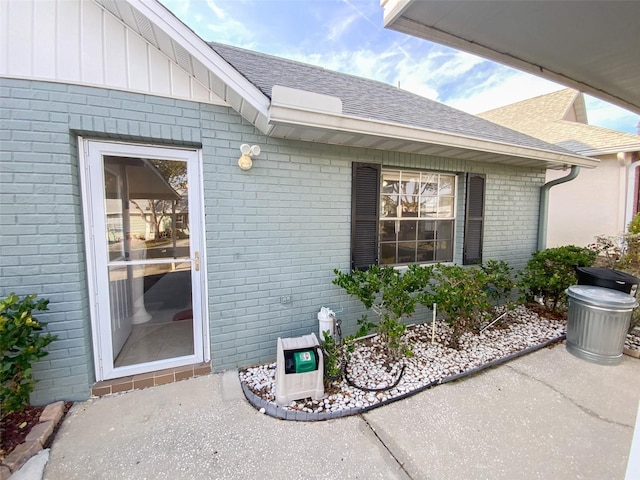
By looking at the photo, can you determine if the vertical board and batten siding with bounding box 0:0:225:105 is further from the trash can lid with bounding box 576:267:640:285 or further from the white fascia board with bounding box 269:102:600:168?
the trash can lid with bounding box 576:267:640:285

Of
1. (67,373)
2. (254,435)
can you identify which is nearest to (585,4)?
(254,435)

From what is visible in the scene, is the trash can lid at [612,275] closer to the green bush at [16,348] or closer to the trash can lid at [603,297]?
the trash can lid at [603,297]

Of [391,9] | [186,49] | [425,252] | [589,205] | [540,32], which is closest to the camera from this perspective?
[391,9]

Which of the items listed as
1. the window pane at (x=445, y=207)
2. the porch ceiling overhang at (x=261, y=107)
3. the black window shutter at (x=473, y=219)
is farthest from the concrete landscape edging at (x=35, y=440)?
the black window shutter at (x=473, y=219)

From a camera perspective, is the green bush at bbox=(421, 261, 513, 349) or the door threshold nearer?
the door threshold

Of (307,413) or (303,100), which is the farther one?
(303,100)

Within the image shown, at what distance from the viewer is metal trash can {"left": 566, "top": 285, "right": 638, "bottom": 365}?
119 inches

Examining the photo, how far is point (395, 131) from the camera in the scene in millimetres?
2830

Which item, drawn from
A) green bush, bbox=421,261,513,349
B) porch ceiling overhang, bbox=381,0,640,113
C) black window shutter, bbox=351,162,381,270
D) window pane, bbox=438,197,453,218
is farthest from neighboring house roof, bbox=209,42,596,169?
green bush, bbox=421,261,513,349

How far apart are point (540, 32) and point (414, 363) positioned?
9.90 feet

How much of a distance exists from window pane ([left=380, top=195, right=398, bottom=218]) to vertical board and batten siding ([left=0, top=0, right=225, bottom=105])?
2511 mm

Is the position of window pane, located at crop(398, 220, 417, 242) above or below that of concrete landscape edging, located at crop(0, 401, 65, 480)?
above

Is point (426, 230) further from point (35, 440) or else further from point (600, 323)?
point (35, 440)

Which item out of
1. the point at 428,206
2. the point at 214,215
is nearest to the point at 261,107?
the point at 214,215
